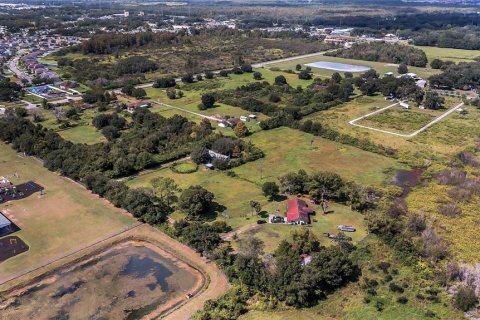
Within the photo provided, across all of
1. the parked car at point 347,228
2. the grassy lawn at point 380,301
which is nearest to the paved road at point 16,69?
the parked car at point 347,228

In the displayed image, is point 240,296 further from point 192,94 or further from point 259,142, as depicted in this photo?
point 192,94

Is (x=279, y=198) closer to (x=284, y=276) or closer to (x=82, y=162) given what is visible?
(x=284, y=276)

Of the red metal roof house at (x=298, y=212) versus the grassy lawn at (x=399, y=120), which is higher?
the grassy lawn at (x=399, y=120)

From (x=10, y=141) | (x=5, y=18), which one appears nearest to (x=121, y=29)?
(x=5, y=18)

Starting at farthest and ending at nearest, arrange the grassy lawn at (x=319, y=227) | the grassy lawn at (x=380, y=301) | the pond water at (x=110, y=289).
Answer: the grassy lawn at (x=319, y=227), the pond water at (x=110, y=289), the grassy lawn at (x=380, y=301)

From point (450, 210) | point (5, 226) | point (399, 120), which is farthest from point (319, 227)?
point (399, 120)

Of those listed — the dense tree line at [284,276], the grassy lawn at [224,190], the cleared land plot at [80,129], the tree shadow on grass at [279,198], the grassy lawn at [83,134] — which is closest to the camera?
the dense tree line at [284,276]

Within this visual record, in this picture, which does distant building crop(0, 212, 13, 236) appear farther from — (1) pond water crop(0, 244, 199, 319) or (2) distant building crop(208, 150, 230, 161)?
(2) distant building crop(208, 150, 230, 161)

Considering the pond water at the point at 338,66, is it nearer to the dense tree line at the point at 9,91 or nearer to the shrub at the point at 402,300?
the dense tree line at the point at 9,91
